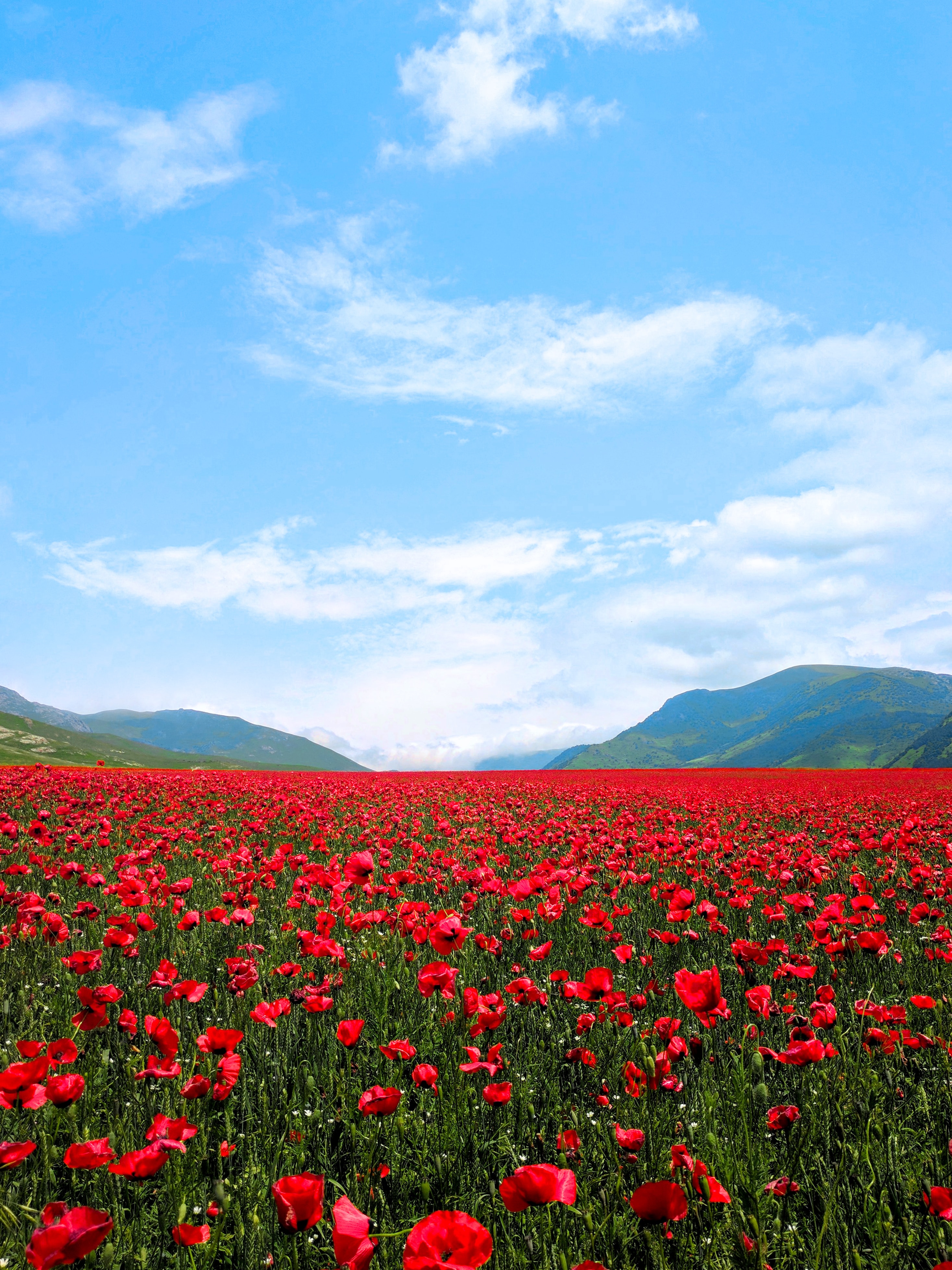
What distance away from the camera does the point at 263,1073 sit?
144 inches

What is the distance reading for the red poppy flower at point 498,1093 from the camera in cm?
267

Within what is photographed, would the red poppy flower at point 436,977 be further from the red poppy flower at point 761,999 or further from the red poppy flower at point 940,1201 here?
the red poppy flower at point 940,1201

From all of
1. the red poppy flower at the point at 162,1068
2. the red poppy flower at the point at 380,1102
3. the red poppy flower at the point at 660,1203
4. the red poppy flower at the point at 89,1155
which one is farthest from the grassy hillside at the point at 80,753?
the red poppy flower at the point at 660,1203

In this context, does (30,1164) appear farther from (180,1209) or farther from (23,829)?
(23,829)

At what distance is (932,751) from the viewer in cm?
15888

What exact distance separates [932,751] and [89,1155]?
195 meters

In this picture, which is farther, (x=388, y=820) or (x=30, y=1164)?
(x=388, y=820)

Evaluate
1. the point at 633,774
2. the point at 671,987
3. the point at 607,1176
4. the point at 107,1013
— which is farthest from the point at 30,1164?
the point at 633,774

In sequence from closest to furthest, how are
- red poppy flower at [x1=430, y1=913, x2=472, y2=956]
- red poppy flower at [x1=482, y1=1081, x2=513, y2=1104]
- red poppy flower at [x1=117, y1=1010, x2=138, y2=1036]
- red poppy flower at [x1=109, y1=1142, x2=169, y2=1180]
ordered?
red poppy flower at [x1=109, y1=1142, x2=169, y2=1180]
red poppy flower at [x1=482, y1=1081, x2=513, y2=1104]
red poppy flower at [x1=117, y1=1010, x2=138, y2=1036]
red poppy flower at [x1=430, y1=913, x2=472, y2=956]

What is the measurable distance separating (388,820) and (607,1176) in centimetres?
879

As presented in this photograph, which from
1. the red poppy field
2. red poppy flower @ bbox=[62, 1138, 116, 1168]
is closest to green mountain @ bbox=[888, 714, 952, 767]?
the red poppy field

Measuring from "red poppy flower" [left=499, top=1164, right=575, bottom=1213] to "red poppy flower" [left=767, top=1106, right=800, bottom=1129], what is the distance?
1.58 m

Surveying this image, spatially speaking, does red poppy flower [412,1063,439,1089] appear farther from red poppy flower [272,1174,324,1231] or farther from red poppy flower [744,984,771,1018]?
red poppy flower [744,984,771,1018]

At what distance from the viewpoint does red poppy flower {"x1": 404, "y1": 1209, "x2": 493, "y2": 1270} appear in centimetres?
137
